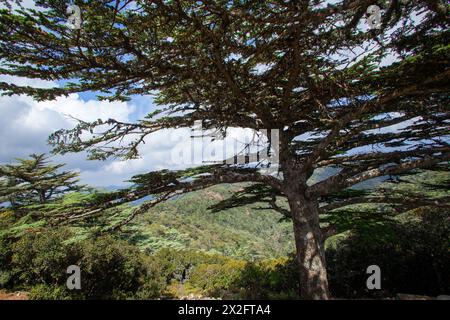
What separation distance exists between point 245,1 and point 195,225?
70.0 m

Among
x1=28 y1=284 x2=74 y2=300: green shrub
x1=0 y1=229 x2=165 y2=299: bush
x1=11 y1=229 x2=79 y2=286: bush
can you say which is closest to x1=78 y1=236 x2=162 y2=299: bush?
x1=0 y1=229 x2=165 y2=299: bush

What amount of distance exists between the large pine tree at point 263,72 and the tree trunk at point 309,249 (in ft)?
0.08

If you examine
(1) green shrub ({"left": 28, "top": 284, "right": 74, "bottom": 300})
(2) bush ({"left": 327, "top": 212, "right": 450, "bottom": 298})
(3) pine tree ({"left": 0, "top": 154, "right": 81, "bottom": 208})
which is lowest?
(1) green shrub ({"left": 28, "top": 284, "right": 74, "bottom": 300})

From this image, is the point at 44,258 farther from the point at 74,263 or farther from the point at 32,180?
the point at 32,180

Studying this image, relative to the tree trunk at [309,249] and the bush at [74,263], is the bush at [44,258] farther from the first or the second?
the tree trunk at [309,249]

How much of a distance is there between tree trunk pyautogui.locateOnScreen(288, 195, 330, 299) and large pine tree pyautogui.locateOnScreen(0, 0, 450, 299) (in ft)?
0.08

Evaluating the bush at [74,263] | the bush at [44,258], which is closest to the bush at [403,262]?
the bush at [74,263]

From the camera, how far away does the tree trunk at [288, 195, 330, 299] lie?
22.7ft

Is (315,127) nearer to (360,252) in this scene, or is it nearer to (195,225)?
(360,252)

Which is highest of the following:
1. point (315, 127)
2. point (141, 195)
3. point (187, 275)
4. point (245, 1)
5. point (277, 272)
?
point (245, 1)

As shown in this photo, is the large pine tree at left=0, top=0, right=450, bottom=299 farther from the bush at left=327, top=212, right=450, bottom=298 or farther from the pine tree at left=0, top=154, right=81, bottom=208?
the pine tree at left=0, top=154, right=81, bottom=208
